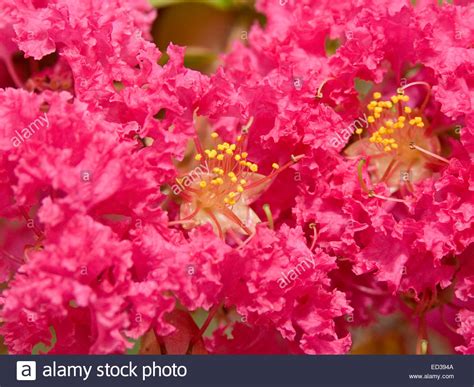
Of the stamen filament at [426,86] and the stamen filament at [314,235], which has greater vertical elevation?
the stamen filament at [426,86]

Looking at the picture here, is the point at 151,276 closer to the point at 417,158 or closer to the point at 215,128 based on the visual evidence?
the point at 215,128

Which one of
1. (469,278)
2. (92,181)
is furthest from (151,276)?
(469,278)

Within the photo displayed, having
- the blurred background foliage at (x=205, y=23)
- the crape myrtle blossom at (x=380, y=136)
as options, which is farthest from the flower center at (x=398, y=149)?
the blurred background foliage at (x=205, y=23)

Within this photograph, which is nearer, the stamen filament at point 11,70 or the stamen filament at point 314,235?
the stamen filament at point 314,235

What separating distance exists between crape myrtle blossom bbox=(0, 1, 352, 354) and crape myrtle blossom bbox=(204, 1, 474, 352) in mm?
57

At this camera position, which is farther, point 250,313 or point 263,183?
point 263,183

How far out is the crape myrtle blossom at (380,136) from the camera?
4.45ft

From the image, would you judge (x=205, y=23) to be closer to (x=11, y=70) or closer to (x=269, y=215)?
(x=11, y=70)

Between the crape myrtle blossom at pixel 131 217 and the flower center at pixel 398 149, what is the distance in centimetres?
15

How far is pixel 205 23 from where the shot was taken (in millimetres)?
1916

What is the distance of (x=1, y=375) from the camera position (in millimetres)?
1336

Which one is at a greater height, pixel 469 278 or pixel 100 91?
pixel 100 91

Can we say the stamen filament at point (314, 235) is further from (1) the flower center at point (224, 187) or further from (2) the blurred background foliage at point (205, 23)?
(2) the blurred background foliage at point (205, 23)

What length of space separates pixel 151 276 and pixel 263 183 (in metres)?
0.29
